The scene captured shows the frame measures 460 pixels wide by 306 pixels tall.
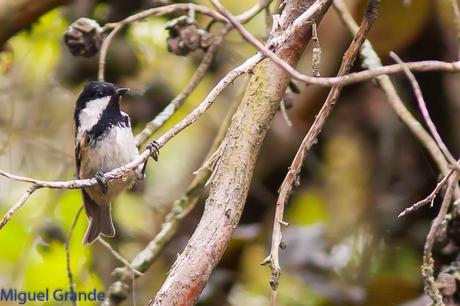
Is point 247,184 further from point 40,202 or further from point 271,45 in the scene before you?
point 40,202

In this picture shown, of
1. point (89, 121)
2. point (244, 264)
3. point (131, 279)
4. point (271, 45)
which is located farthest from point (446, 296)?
point (89, 121)

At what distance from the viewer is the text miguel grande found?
3.48 meters

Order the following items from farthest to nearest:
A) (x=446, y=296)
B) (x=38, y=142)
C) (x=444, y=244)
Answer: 1. (x=38, y=142)
2. (x=444, y=244)
3. (x=446, y=296)

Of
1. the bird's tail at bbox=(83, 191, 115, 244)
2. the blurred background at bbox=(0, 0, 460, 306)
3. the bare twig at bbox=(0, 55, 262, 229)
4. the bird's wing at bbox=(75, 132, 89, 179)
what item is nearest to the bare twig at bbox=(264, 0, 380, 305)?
the bare twig at bbox=(0, 55, 262, 229)

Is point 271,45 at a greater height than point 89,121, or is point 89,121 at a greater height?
point 89,121

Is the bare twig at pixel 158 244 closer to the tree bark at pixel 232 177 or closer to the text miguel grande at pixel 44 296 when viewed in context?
the tree bark at pixel 232 177

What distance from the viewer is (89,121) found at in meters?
3.67

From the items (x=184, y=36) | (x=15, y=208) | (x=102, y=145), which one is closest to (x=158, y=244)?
(x=184, y=36)

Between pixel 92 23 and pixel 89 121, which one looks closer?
pixel 92 23

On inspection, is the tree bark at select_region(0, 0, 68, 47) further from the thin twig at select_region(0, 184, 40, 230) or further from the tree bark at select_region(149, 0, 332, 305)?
the thin twig at select_region(0, 184, 40, 230)

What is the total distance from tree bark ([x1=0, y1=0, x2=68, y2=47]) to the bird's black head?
37 centimetres

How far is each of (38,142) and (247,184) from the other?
2188 mm

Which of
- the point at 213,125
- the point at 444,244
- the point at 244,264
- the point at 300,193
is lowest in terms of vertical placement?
the point at 444,244

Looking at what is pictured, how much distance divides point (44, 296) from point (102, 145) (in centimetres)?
71
